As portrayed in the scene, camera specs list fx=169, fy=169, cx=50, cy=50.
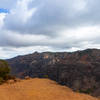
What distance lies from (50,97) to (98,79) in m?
14.8

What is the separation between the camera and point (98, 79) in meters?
27.2

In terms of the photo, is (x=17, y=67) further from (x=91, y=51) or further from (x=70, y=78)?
(x=70, y=78)

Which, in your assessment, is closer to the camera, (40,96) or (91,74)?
(40,96)

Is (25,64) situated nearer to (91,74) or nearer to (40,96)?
(91,74)

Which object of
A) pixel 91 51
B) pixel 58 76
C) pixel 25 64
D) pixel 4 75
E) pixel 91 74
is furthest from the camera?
pixel 25 64

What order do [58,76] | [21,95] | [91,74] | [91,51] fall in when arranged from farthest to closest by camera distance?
[91,51] < [58,76] < [91,74] < [21,95]

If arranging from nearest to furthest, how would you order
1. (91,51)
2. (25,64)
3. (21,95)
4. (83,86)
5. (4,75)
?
(21,95), (4,75), (83,86), (91,51), (25,64)

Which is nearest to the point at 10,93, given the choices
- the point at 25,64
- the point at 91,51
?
the point at 91,51

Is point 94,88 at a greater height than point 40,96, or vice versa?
point 40,96

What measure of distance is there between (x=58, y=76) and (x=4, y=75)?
44.7ft

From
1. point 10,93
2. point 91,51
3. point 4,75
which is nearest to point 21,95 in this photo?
point 10,93

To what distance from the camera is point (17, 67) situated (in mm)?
74438

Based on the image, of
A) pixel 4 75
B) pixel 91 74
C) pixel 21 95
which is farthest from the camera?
pixel 91 74

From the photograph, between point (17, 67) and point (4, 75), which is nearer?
point (4, 75)
